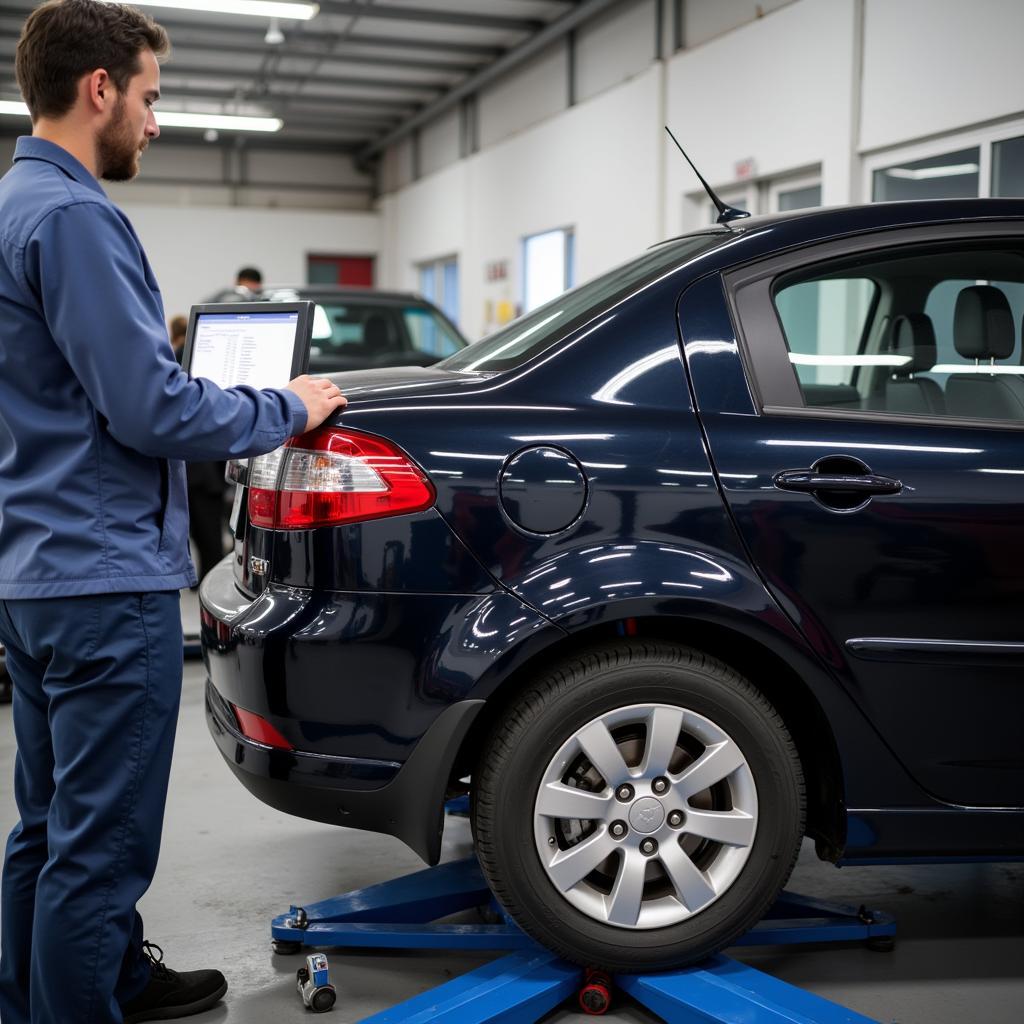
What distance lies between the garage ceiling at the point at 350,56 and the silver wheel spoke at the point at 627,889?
10.1 metres

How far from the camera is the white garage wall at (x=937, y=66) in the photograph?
21.0 ft

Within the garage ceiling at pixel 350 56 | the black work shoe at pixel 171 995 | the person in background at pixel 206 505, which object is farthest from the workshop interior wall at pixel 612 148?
the black work shoe at pixel 171 995

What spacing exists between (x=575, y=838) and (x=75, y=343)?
121 cm

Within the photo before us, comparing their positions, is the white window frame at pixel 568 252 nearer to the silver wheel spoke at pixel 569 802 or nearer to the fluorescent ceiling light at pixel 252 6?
the fluorescent ceiling light at pixel 252 6

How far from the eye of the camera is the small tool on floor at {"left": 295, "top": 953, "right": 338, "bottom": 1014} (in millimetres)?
2266

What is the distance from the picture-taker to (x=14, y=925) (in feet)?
6.65

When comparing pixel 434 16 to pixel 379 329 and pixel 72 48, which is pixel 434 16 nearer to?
pixel 379 329

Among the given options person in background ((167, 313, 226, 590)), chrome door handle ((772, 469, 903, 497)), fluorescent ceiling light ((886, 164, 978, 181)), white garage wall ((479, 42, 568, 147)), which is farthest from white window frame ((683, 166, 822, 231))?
chrome door handle ((772, 469, 903, 497))

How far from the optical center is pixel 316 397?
2049 millimetres

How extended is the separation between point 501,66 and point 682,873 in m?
12.4

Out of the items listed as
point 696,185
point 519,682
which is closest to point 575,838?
point 519,682

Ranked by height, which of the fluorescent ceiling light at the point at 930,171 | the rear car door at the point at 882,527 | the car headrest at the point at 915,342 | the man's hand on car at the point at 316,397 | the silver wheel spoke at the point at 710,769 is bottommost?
the silver wheel spoke at the point at 710,769

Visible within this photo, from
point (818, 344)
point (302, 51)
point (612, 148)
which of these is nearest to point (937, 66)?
point (612, 148)

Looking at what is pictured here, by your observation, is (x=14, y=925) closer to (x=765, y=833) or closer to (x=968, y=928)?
(x=765, y=833)
